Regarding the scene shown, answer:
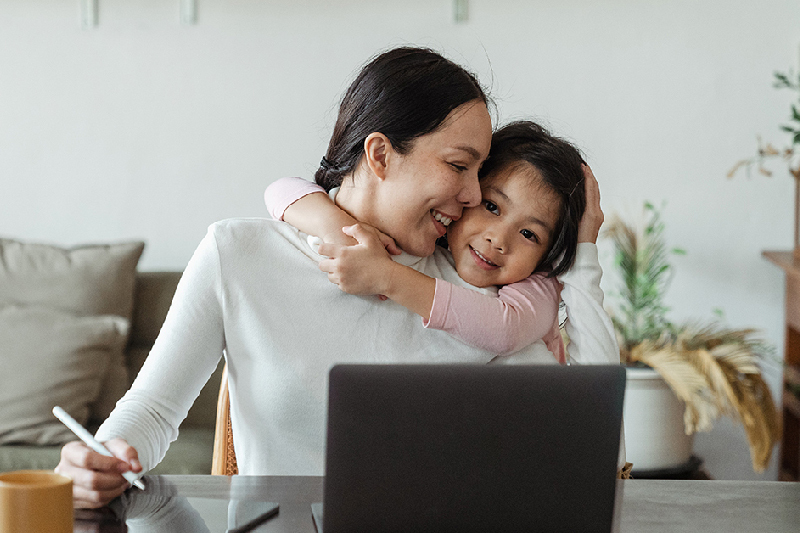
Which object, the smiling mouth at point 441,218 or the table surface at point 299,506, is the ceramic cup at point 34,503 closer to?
the table surface at point 299,506

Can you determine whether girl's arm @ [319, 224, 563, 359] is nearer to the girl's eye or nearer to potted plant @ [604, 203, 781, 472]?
the girl's eye

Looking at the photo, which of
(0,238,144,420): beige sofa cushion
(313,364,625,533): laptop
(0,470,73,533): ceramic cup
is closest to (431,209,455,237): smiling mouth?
(313,364,625,533): laptop

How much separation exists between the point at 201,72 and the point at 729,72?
5.82 feet

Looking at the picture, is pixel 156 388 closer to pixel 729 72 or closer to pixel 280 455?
pixel 280 455

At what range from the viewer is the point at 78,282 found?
236 cm

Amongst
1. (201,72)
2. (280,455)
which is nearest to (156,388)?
(280,455)

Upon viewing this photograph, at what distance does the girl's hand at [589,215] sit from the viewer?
1267 mm

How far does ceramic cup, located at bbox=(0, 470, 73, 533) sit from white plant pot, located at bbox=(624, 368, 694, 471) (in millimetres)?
1940

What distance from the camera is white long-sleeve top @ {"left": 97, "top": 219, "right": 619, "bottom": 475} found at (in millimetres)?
1149

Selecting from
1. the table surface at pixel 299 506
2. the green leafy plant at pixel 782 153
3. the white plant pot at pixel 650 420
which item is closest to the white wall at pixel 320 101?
the green leafy plant at pixel 782 153

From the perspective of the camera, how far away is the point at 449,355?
1.22 m

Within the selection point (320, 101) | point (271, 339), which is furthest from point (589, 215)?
point (320, 101)

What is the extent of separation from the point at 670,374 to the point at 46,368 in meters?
1.79

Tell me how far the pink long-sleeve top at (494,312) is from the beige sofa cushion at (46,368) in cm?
124
